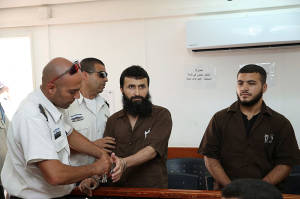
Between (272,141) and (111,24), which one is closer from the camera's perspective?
(272,141)

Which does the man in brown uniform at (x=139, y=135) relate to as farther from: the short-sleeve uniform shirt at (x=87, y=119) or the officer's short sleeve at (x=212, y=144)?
the officer's short sleeve at (x=212, y=144)

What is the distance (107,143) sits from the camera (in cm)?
215

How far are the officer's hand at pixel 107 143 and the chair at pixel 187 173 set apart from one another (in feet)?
3.71

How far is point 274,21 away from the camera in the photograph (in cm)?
325

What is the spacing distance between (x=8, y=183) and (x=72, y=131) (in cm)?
52

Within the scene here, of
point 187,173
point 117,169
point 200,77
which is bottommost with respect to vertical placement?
point 187,173

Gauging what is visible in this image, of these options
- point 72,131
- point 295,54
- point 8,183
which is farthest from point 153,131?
point 295,54

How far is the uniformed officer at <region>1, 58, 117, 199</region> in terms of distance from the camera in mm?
1449

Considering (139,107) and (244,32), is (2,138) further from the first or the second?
(244,32)

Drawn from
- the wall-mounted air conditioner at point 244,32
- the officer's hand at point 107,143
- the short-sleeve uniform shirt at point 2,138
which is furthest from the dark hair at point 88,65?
Answer: the wall-mounted air conditioner at point 244,32

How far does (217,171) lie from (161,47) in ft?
7.15

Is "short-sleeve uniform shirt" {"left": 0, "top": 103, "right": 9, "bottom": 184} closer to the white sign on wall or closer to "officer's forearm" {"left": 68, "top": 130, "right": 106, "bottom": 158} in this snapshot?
"officer's forearm" {"left": 68, "top": 130, "right": 106, "bottom": 158}

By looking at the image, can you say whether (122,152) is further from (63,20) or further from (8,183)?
(63,20)

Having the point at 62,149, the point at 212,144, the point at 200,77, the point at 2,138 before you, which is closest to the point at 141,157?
the point at 62,149
